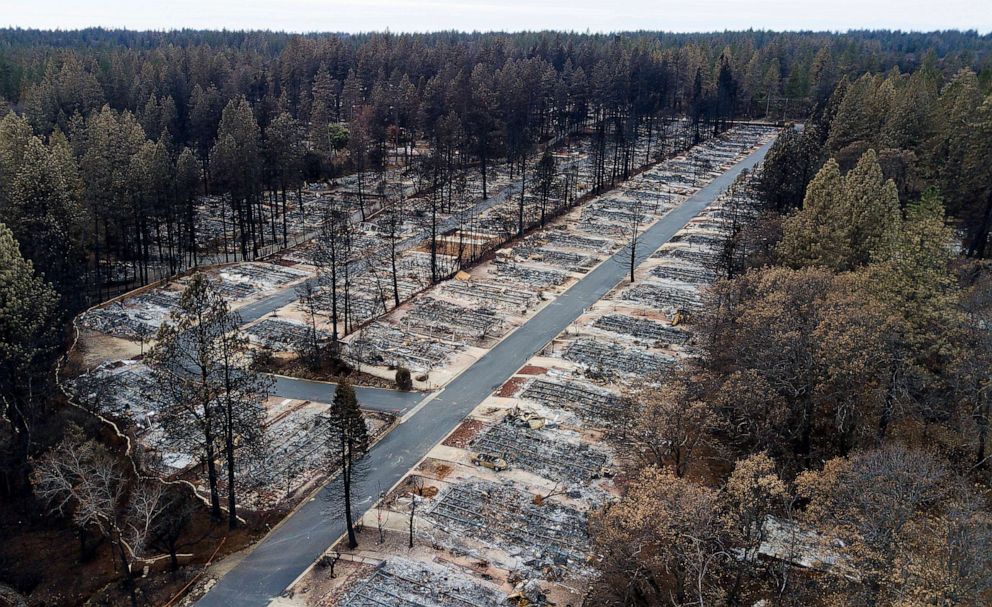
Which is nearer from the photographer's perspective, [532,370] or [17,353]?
[17,353]

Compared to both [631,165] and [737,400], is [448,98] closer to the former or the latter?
[631,165]

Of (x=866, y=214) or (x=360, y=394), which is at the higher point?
(x=866, y=214)

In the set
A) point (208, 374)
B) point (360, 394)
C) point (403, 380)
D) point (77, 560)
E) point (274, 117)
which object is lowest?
point (77, 560)

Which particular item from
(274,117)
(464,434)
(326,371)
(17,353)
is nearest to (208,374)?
(17,353)

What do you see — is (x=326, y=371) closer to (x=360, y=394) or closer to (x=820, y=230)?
(x=360, y=394)

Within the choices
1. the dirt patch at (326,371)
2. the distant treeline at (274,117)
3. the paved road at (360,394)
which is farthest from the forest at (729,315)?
the dirt patch at (326,371)

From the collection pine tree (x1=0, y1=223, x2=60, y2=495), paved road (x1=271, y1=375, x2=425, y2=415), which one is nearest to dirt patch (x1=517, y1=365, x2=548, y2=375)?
paved road (x1=271, y1=375, x2=425, y2=415)
